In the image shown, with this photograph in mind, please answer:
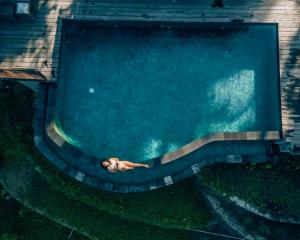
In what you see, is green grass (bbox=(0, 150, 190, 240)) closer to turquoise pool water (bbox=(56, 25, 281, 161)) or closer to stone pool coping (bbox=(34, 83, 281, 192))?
stone pool coping (bbox=(34, 83, 281, 192))

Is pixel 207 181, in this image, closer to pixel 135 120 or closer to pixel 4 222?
pixel 135 120

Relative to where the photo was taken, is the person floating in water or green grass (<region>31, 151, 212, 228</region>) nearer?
the person floating in water

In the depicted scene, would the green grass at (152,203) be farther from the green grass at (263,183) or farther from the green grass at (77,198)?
the green grass at (263,183)

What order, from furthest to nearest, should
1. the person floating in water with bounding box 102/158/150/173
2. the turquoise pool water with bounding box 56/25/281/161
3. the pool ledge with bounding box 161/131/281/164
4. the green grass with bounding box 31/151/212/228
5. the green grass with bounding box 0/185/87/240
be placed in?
the green grass with bounding box 0/185/87/240, the green grass with bounding box 31/151/212/228, the turquoise pool water with bounding box 56/25/281/161, the pool ledge with bounding box 161/131/281/164, the person floating in water with bounding box 102/158/150/173

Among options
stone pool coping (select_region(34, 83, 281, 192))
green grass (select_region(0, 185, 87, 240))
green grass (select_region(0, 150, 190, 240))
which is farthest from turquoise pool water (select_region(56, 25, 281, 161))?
green grass (select_region(0, 185, 87, 240))

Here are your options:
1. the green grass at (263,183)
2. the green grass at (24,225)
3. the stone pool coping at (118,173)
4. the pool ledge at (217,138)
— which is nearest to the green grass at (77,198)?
the green grass at (24,225)

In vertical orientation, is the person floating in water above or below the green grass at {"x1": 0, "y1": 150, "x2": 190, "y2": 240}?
above
